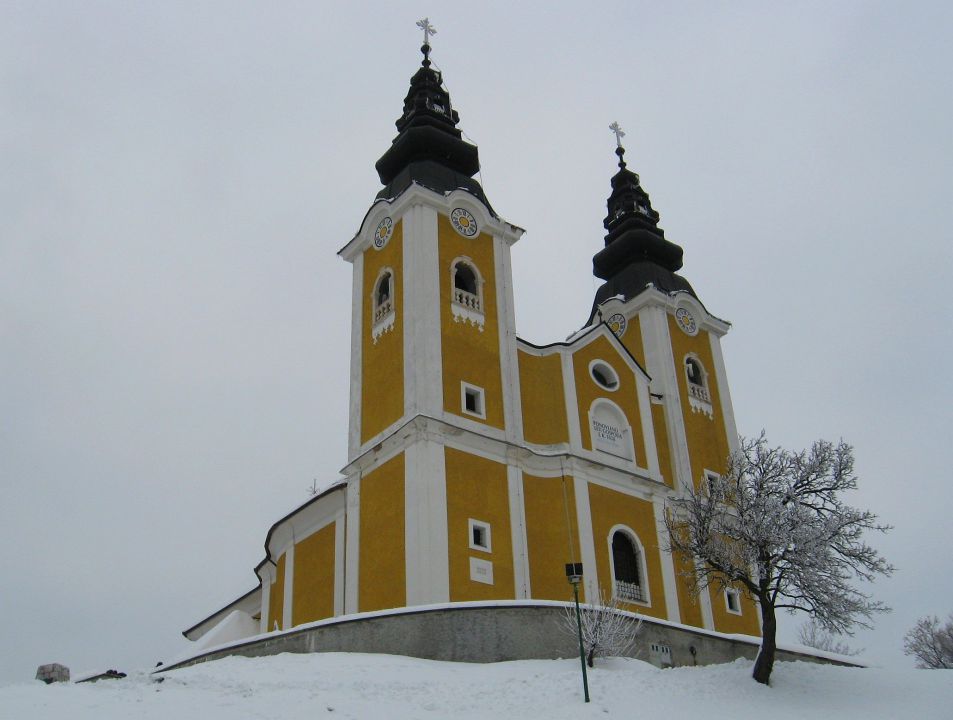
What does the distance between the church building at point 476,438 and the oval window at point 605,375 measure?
1.8 inches

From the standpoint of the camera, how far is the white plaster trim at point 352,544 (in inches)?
1004

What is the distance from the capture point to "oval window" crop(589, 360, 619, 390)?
30.9m

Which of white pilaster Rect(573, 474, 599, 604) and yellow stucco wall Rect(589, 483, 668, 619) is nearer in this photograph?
white pilaster Rect(573, 474, 599, 604)

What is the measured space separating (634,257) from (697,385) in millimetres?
5195

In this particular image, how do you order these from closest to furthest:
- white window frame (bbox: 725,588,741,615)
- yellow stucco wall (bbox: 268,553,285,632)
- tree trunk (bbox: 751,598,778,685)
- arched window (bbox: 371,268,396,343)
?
tree trunk (bbox: 751,598,778,685), arched window (bbox: 371,268,396,343), white window frame (bbox: 725,588,741,615), yellow stucco wall (bbox: 268,553,285,632)

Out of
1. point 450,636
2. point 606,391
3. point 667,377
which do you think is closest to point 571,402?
Result: point 606,391

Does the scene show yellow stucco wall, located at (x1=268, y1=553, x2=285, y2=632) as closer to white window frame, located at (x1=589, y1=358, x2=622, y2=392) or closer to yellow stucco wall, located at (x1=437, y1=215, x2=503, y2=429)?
yellow stucco wall, located at (x1=437, y1=215, x2=503, y2=429)

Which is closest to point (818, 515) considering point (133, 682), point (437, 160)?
point (133, 682)

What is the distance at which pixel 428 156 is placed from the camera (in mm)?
31703

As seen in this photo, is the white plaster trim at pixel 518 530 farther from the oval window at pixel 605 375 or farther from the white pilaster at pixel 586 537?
the oval window at pixel 605 375

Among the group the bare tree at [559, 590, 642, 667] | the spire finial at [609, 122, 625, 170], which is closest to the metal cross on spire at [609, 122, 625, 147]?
the spire finial at [609, 122, 625, 170]

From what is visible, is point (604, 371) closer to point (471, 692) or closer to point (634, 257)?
point (634, 257)

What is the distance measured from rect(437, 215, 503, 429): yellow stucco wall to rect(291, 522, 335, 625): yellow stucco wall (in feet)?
18.5

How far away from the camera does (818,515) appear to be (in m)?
21.1
